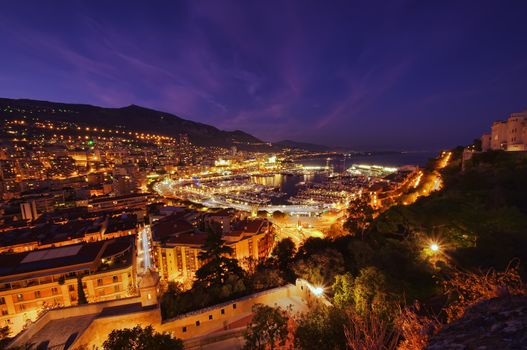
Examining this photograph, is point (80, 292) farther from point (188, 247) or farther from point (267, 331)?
point (267, 331)

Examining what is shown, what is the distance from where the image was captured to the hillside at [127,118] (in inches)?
3007

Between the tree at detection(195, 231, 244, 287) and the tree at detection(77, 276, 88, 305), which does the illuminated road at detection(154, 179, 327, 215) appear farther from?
the tree at detection(77, 276, 88, 305)

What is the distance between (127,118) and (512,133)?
118 m

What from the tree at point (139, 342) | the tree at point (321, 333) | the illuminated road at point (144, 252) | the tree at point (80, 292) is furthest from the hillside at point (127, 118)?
the tree at point (321, 333)

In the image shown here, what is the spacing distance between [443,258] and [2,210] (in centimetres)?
3091

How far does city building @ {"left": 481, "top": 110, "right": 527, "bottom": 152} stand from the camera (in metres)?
13.2

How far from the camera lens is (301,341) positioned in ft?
13.6

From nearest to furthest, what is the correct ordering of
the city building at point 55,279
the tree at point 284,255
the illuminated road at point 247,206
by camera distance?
the city building at point 55,279 → the tree at point 284,255 → the illuminated road at point 247,206

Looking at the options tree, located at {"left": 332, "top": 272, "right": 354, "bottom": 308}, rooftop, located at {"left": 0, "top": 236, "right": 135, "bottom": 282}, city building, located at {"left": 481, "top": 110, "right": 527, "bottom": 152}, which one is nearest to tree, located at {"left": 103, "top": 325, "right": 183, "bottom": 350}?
tree, located at {"left": 332, "top": 272, "right": 354, "bottom": 308}

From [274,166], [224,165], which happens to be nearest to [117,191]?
[224,165]

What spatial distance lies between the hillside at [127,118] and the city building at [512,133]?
303 ft

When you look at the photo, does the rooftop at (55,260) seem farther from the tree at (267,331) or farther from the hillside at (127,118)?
the hillside at (127,118)

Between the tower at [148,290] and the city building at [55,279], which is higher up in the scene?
the tower at [148,290]

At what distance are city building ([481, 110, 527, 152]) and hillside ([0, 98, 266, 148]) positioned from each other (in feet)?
303
